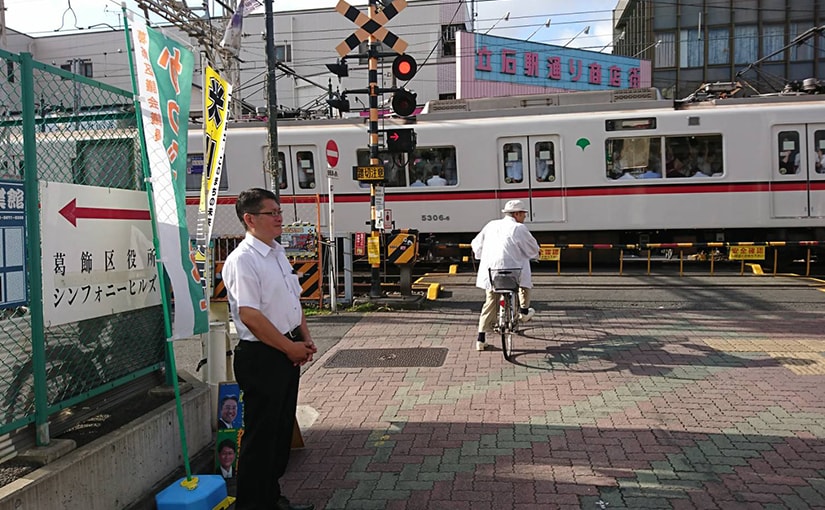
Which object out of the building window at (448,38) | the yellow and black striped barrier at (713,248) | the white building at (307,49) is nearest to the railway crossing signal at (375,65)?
the yellow and black striped barrier at (713,248)

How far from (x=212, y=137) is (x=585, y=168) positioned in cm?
939

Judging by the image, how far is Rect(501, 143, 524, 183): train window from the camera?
1346 cm

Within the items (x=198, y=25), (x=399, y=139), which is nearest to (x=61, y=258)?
(x=399, y=139)

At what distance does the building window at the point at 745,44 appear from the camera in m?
30.1

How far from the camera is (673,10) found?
30.2 meters

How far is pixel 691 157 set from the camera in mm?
12984

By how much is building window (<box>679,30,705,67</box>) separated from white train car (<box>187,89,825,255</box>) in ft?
63.5

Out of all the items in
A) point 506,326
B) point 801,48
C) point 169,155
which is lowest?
point 506,326

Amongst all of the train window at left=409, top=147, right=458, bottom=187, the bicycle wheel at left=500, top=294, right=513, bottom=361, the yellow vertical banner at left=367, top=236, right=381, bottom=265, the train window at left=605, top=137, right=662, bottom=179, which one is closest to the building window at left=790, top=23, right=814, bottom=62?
the train window at left=605, top=137, right=662, bottom=179

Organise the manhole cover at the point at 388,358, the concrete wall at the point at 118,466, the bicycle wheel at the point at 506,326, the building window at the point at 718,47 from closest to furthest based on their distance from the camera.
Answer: the concrete wall at the point at 118,466 < the bicycle wheel at the point at 506,326 < the manhole cover at the point at 388,358 < the building window at the point at 718,47

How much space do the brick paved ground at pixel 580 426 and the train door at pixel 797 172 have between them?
5.39m

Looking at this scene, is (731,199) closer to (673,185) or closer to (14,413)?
(673,185)

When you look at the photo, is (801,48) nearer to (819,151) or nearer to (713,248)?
(819,151)

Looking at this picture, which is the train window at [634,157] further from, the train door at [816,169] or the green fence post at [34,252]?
the green fence post at [34,252]
